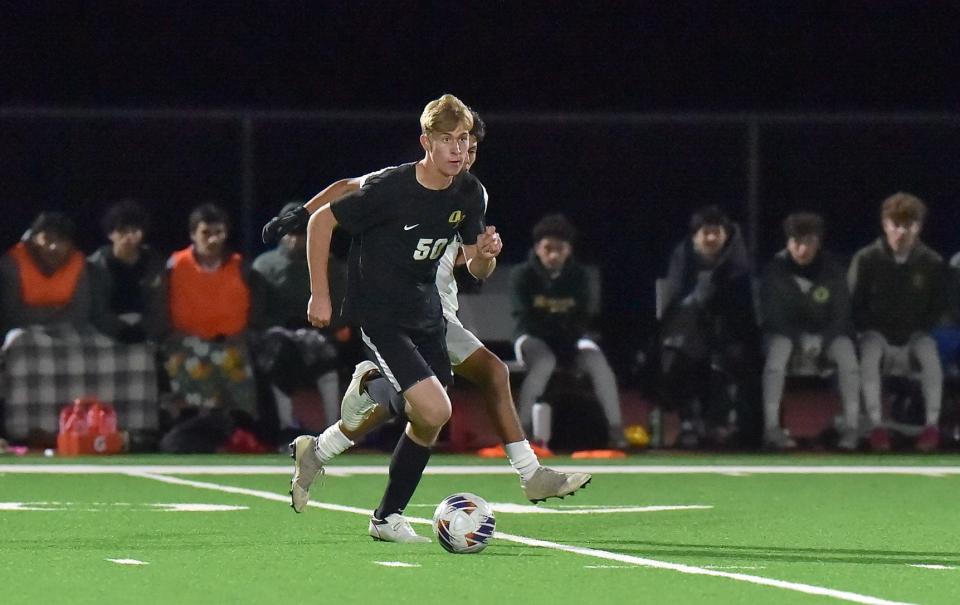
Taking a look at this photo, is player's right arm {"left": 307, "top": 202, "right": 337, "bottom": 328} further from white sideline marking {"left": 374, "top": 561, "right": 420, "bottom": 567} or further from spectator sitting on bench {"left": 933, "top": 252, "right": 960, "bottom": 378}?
spectator sitting on bench {"left": 933, "top": 252, "right": 960, "bottom": 378}

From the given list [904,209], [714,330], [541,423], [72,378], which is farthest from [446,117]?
[904,209]

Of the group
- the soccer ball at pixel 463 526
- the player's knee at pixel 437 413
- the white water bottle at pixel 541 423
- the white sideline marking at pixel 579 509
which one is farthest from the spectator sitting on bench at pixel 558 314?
the soccer ball at pixel 463 526

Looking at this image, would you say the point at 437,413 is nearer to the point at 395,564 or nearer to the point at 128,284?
the point at 395,564

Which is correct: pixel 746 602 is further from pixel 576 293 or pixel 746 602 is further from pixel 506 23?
pixel 506 23

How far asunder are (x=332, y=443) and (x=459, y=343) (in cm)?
68

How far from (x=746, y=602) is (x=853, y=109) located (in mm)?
19280

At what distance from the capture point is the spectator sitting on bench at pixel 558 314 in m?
14.4

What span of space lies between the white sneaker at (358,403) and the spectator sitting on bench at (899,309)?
262 inches

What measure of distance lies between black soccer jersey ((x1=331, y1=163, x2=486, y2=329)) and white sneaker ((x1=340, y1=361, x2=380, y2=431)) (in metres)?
0.34

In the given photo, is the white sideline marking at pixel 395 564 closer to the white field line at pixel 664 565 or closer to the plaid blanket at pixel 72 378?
the white field line at pixel 664 565

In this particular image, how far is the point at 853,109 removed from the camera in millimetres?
25188

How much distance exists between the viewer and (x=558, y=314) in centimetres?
1440

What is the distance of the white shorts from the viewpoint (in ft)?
28.8

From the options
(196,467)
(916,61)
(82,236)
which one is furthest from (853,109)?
(196,467)
